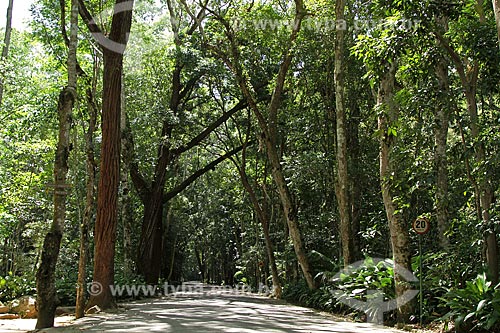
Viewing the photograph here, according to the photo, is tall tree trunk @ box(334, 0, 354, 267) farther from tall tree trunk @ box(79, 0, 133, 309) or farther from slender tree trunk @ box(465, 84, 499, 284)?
tall tree trunk @ box(79, 0, 133, 309)

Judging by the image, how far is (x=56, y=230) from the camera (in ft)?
31.6

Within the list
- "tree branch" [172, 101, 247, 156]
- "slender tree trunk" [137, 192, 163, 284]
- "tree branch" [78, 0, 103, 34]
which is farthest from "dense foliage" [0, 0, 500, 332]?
"tree branch" [78, 0, 103, 34]

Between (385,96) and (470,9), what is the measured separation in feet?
9.65

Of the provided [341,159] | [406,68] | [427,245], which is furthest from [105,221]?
[427,245]

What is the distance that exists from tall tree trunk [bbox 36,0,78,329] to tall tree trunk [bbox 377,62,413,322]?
249 inches

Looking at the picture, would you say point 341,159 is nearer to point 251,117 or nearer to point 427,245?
point 427,245

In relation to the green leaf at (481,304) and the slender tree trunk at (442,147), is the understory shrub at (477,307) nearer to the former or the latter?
the green leaf at (481,304)

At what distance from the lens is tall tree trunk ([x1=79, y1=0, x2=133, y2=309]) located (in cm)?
1342

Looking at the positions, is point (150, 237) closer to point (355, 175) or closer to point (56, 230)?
point (355, 175)

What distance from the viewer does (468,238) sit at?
1025 centimetres

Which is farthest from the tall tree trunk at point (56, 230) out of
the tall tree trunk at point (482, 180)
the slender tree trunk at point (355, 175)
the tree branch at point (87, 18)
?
the slender tree trunk at point (355, 175)

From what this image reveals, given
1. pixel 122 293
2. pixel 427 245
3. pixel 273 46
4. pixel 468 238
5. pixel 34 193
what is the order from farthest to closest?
1. pixel 34 193
2. pixel 273 46
3. pixel 122 293
4. pixel 427 245
5. pixel 468 238

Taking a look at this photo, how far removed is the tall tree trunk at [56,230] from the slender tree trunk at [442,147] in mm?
7339

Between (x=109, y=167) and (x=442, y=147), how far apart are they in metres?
8.44
